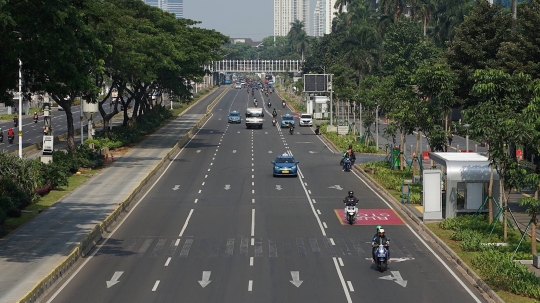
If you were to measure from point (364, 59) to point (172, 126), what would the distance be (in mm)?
36648

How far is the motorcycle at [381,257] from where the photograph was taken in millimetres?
27906

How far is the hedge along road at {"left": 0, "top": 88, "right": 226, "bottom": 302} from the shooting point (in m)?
27.1

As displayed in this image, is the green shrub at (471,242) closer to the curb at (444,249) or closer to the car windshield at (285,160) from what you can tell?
the curb at (444,249)

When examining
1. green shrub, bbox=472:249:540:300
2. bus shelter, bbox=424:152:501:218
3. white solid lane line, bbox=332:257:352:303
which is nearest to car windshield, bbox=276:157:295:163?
bus shelter, bbox=424:152:501:218

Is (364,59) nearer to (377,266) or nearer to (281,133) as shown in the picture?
(281,133)

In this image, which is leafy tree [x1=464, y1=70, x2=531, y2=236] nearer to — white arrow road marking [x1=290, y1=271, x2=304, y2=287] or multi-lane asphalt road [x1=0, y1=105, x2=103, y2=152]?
white arrow road marking [x1=290, y1=271, x2=304, y2=287]

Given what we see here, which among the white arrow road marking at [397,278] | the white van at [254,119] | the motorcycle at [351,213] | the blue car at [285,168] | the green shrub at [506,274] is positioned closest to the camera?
the green shrub at [506,274]

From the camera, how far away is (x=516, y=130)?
30.1 meters

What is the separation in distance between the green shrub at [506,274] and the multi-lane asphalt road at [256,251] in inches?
31.9

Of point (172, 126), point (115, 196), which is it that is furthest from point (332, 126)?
point (115, 196)

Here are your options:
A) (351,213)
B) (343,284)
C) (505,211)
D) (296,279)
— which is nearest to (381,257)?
(343,284)

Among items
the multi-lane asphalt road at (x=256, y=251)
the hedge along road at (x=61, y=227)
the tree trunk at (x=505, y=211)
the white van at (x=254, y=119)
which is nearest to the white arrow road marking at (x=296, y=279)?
the multi-lane asphalt road at (x=256, y=251)

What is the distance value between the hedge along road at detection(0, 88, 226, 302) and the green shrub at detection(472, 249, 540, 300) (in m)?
13.5

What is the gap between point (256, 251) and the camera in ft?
104
